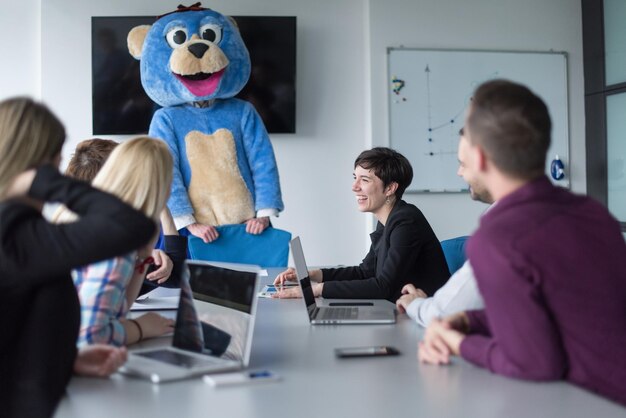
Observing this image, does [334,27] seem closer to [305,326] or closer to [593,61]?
[593,61]

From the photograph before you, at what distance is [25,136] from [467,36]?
3.98 metres

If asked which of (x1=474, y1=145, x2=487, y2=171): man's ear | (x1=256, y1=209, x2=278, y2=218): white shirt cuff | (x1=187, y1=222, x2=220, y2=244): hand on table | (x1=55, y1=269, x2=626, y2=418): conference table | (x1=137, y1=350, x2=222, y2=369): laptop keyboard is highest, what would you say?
(x1=474, y1=145, x2=487, y2=171): man's ear

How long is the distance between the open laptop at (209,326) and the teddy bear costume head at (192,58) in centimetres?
224

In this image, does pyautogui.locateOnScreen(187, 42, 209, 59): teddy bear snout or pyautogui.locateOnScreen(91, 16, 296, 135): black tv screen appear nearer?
pyautogui.locateOnScreen(187, 42, 209, 59): teddy bear snout

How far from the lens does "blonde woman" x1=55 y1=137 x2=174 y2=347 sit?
4.44 feet

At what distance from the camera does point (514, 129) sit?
1158 mm

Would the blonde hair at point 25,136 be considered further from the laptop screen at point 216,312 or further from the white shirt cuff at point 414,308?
the white shirt cuff at point 414,308

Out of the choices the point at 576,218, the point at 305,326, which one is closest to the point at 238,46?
the point at 305,326

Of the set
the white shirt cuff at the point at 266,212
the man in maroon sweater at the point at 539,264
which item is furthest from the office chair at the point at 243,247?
the man in maroon sweater at the point at 539,264

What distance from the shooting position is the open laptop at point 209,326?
4.11 feet

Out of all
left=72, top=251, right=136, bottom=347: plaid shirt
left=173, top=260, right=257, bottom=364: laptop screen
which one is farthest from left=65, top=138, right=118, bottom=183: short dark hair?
left=173, top=260, right=257, bottom=364: laptop screen

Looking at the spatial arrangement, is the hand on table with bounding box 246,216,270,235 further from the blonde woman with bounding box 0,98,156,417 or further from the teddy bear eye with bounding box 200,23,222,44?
the blonde woman with bounding box 0,98,156,417

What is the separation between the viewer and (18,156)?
1.10 metres

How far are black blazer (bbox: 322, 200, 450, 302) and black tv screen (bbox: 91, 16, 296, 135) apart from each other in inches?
84.1
